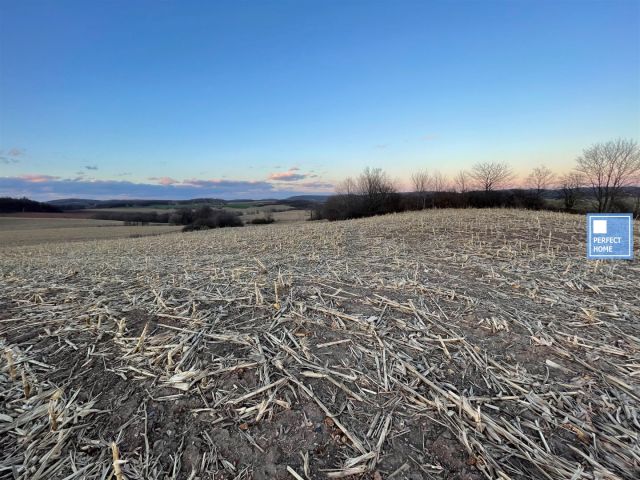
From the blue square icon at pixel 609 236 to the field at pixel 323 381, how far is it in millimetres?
1140

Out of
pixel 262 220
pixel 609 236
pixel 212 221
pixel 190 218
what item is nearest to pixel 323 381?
pixel 609 236

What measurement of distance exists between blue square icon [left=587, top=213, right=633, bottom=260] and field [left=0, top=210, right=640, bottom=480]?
1140 mm

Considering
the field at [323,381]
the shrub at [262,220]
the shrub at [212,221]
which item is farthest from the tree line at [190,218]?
the field at [323,381]

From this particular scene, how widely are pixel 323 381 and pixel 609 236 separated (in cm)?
650

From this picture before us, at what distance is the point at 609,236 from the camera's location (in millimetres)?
6090

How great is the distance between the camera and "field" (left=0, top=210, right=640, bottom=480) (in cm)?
223

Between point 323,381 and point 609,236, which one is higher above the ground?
point 609,236

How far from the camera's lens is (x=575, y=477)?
6.70ft

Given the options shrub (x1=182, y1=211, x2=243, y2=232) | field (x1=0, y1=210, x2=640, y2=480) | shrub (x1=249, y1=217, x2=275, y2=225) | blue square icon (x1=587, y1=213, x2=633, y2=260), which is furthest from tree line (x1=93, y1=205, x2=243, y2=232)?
blue square icon (x1=587, y1=213, x2=633, y2=260)

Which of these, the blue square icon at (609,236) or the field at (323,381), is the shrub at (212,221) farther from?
the blue square icon at (609,236)

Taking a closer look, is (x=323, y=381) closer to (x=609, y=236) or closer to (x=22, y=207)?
(x=609, y=236)

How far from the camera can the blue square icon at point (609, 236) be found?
19.7 feet

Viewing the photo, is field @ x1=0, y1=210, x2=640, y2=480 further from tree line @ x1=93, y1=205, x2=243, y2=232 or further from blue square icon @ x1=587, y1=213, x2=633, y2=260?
tree line @ x1=93, y1=205, x2=243, y2=232

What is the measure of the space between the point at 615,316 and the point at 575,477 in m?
3.02
